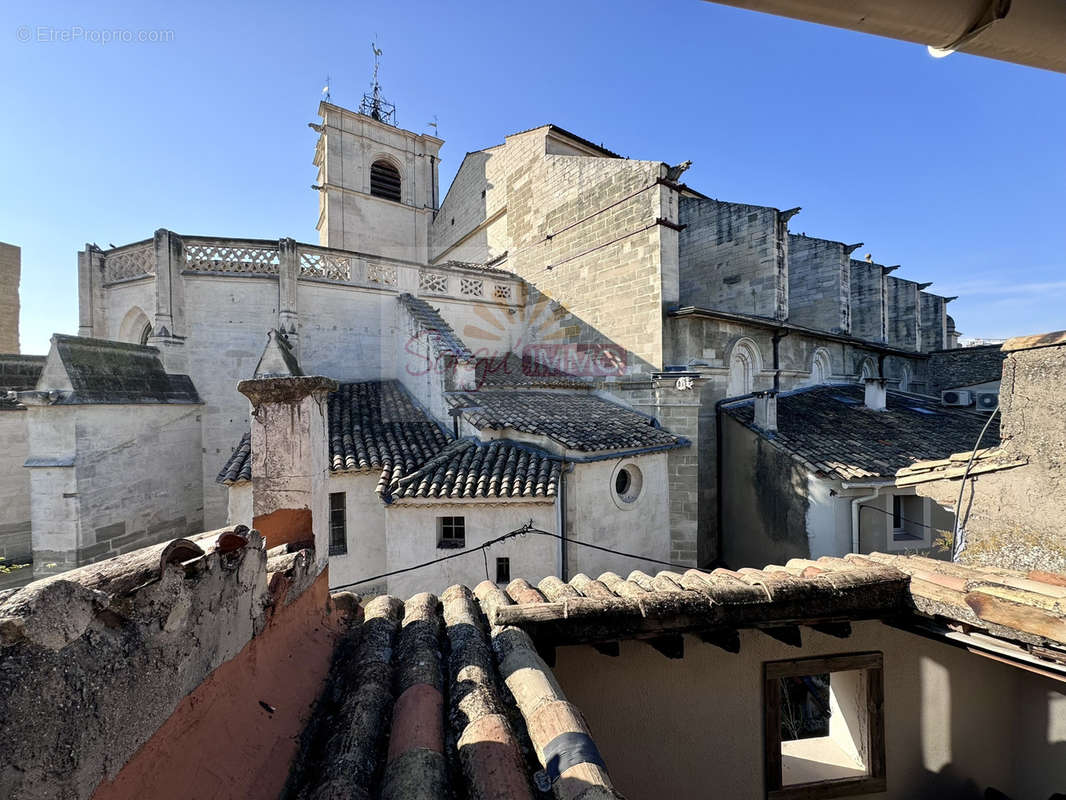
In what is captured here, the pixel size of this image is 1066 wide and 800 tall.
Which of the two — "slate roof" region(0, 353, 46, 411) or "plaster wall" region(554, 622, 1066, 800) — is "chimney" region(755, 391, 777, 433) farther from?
"slate roof" region(0, 353, 46, 411)

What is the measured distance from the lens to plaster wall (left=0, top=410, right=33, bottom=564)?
8.99m

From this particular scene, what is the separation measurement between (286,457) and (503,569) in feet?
16.5

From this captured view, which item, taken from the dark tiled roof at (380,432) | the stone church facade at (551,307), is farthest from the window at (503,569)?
the dark tiled roof at (380,432)

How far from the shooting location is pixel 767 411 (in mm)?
10297

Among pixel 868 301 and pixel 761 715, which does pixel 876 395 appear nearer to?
pixel 868 301

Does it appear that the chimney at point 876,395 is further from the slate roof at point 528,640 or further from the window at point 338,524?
the window at point 338,524

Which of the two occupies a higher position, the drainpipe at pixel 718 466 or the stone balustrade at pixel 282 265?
the stone balustrade at pixel 282 265

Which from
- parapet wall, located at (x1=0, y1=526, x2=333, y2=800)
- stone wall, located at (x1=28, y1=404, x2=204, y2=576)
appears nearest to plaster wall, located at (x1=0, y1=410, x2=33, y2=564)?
stone wall, located at (x1=28, y1=404, x2=204, y2=576)

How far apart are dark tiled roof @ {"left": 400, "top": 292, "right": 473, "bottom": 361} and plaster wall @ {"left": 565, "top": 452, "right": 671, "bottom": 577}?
3871 millimetres

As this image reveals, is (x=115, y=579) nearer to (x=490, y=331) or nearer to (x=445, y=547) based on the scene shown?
(x=445, y=547)

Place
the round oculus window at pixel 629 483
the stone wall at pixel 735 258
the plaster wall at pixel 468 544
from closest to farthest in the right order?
the plaster wall at pixel 468 544
the round oculus window at pixel 629 483
the stone wall at pixel 735 258

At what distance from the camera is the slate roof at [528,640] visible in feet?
5.32

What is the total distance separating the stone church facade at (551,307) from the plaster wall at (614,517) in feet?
0.54

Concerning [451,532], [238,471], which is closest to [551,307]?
[451,532]
